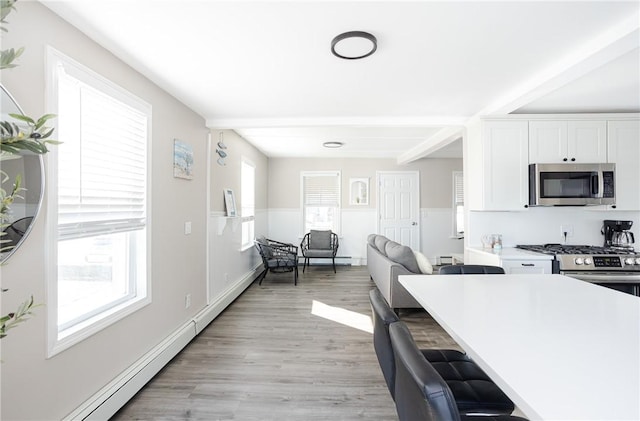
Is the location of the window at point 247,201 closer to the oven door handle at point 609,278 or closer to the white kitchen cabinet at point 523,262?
the white kitchen cabinet at point 523,262

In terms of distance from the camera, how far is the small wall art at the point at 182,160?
2.73 m

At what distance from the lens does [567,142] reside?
3.22m

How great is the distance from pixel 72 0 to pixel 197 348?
2.68 metres

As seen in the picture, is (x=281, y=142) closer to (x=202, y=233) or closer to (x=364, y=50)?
(x=202, y=233)

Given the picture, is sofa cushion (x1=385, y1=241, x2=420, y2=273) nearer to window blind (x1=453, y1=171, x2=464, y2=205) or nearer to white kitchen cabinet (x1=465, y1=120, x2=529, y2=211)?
white kitchen cabinet (x1=465, y1=120, x2=529, y2=211)

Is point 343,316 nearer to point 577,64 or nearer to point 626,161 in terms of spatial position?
point 577,64

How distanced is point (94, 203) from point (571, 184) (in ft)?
13.9

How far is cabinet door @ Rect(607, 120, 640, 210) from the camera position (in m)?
3.18

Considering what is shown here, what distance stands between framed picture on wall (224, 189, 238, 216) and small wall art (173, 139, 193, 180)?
0.97 meters

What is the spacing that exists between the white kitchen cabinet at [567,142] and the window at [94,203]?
3.78 metres

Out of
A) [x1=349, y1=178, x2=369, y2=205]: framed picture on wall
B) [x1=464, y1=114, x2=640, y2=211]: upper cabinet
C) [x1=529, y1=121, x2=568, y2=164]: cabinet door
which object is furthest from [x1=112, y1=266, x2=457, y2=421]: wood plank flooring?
[x1=349, y1=178, x2=369, y2=205]: framed picture on wall

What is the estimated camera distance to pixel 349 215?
668cm

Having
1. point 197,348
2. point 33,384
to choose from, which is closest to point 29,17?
point 33,384

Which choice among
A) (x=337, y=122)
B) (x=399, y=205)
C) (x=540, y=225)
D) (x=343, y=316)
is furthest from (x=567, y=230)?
(x=399, y=205)
